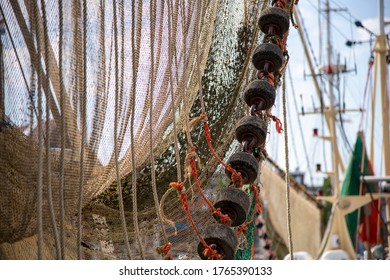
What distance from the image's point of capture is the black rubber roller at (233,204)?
122 centimetres

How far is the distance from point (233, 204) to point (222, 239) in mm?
71

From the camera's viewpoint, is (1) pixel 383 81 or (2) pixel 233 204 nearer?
(2) pixel 233 204

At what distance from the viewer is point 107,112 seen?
1.45m

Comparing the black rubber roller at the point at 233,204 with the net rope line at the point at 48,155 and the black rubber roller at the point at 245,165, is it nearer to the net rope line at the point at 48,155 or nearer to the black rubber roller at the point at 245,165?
the black rubber roller at the point at 245,165

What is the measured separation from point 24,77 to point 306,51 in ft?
18.9

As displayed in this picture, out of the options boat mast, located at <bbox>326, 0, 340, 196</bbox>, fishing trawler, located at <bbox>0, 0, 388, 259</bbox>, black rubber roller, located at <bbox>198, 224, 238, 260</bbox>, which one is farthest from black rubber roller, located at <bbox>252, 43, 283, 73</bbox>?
boat mast, located at <bbox>326, 0, 340, 196</bbox>

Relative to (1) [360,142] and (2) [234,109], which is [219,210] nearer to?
(2) [234,109]

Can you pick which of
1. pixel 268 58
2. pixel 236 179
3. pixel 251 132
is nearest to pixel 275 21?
pixel 268 58

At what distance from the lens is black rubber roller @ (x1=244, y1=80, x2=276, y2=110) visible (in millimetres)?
1354

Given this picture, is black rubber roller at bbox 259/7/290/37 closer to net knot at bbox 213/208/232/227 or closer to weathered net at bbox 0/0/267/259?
weathered net at bbox 0/0/267/259

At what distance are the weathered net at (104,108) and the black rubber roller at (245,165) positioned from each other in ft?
0.57

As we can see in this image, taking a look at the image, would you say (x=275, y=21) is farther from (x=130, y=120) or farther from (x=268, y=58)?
(x=130, y=120)

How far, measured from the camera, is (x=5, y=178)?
1314mm
